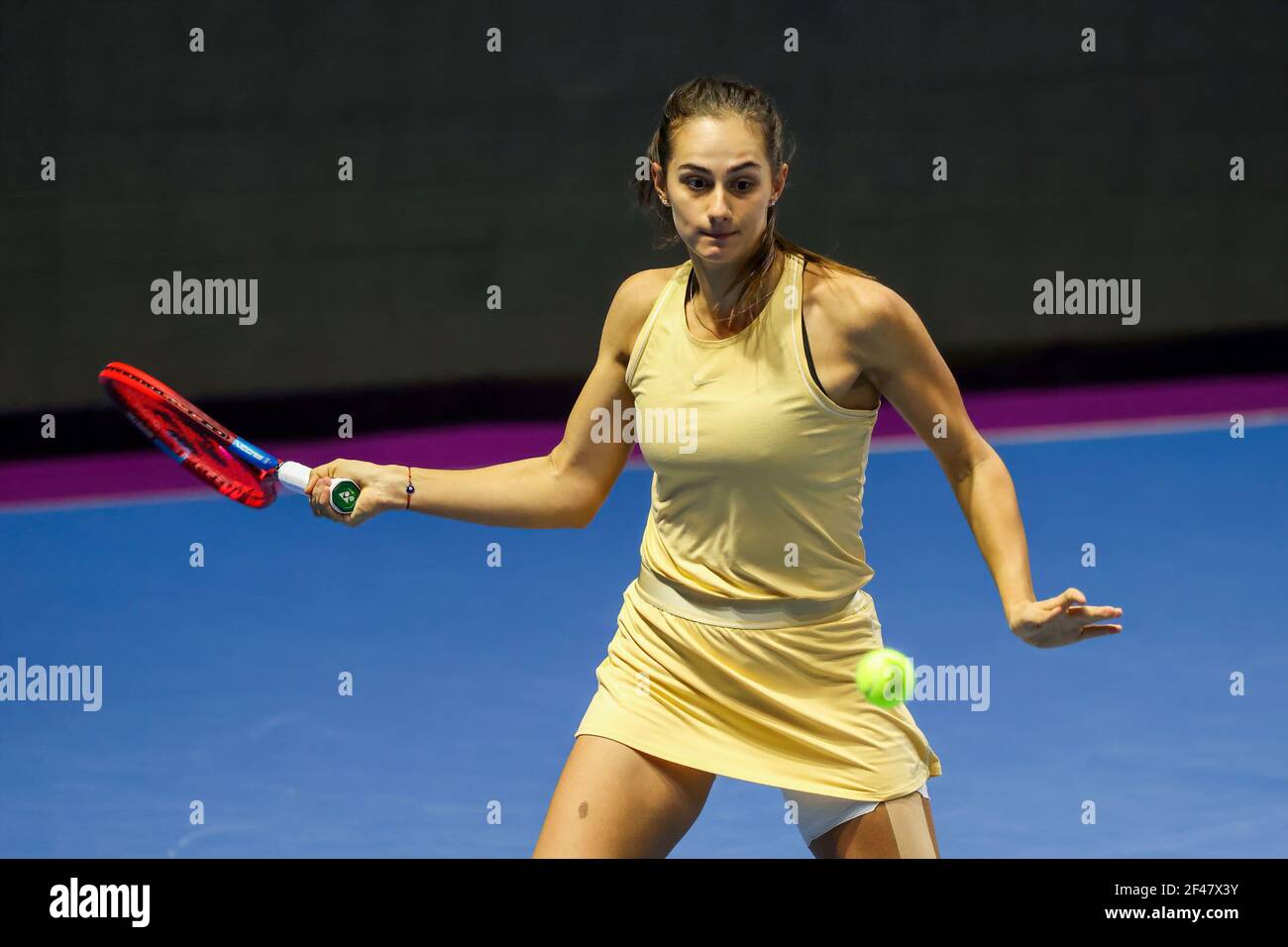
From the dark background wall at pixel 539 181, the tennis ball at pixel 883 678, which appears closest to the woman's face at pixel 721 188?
the tennis ball at pixel 883 678

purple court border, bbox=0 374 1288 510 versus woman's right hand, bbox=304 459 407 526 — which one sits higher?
purple court border, bbox=0 374 1288 510

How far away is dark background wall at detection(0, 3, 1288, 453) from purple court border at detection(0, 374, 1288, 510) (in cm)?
14

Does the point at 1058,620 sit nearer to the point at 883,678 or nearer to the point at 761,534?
the point at 883,678

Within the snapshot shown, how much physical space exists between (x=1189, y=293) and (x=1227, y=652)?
4316mm

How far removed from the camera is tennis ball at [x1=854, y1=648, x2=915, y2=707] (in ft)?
9.84

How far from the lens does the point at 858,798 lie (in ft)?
9.60

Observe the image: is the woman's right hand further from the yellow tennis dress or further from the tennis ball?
the tennis ball

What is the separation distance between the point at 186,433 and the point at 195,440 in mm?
23

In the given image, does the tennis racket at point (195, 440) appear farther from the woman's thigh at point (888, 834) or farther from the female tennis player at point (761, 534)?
the woman's thigh at point (888, 834)

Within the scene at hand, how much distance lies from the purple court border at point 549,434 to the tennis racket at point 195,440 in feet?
16.3

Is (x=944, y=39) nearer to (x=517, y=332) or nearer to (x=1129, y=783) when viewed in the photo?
(x=517, y=332)

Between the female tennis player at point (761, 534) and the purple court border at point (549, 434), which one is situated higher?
the purple court border at point (549, 434)

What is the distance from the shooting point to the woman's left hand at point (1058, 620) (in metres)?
2.73

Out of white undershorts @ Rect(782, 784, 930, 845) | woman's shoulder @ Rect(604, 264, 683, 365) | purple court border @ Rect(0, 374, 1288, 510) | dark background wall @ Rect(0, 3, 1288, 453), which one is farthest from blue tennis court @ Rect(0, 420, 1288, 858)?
woman's shoulder @ Rect(604, 264, 683, 365)
